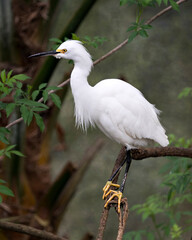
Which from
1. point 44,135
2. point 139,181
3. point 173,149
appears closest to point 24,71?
point 44,135

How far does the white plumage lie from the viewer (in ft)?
4.24

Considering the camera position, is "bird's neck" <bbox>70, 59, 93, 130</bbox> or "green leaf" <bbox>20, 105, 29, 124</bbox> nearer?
"green leaf" <bbox>20, 105, 29, 124</bbox>

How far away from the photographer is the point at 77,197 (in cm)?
417

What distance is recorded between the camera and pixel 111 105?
1300 mm

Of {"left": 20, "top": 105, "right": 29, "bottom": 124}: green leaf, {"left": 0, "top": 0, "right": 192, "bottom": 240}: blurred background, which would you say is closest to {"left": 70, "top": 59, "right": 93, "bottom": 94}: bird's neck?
{"left": 20, "top": 105, "right": 29, "bottom": 124}: green leaf

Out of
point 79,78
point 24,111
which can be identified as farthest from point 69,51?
point 24,111

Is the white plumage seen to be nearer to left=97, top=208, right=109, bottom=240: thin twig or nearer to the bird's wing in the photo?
the bird's wing

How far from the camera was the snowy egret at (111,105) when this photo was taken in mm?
1285

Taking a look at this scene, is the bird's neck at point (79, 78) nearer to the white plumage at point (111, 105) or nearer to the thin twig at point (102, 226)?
the white plumage at point (111, 105)

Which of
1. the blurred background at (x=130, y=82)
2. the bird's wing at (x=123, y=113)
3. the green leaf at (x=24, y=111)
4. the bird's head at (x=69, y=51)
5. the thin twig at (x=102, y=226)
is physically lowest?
the thin twig at (x=102, y=226)

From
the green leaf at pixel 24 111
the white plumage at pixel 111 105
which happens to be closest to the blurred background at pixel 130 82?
the white plumage at pixel 111 105

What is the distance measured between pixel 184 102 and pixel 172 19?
2.77ft

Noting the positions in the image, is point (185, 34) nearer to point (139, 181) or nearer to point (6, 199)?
point (139, 181)

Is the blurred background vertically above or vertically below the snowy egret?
above
